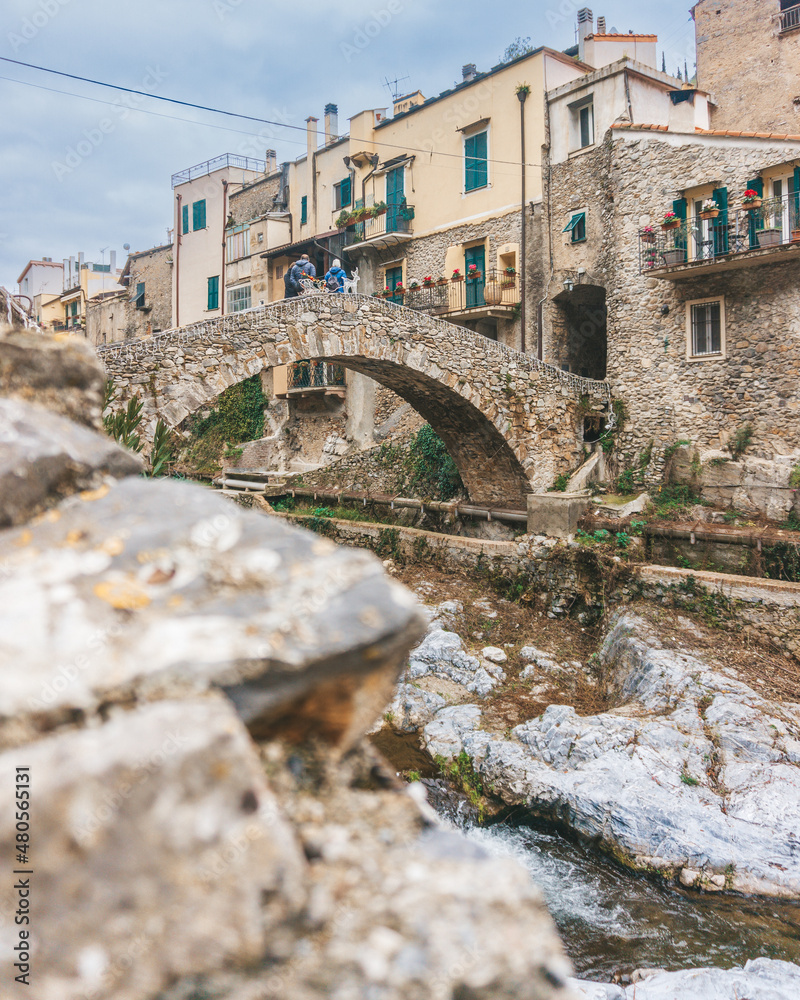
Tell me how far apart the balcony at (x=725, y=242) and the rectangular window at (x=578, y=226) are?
2.07m

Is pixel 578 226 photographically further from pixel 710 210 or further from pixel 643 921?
pixel 643 921

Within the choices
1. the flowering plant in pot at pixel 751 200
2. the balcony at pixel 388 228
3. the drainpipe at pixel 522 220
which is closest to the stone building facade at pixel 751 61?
the drainpipe at pixel 522 220

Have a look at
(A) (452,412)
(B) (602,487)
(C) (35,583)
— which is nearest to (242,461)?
(A) (452,412)

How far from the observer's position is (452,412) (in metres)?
13.7

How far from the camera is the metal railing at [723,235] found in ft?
36.9

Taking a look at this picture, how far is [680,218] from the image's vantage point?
12.7 metres

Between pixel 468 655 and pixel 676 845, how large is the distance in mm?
4133

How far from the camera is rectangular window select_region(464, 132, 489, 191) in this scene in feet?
57.7

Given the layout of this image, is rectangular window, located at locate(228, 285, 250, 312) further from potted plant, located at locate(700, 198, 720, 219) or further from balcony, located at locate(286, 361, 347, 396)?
potted plant, located at locate(700, 198, 720, 219)

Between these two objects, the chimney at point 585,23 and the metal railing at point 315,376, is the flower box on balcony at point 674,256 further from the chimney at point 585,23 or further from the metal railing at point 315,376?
the metal railing at point 315,376

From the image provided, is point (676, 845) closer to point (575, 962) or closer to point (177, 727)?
point (575, 962)

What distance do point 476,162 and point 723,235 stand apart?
315 inches

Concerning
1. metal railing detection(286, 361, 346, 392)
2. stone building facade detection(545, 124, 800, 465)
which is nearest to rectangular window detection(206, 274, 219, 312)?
metal railing detection(286, 361, 346, 392)

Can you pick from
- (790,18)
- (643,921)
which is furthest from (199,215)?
(643,921)
